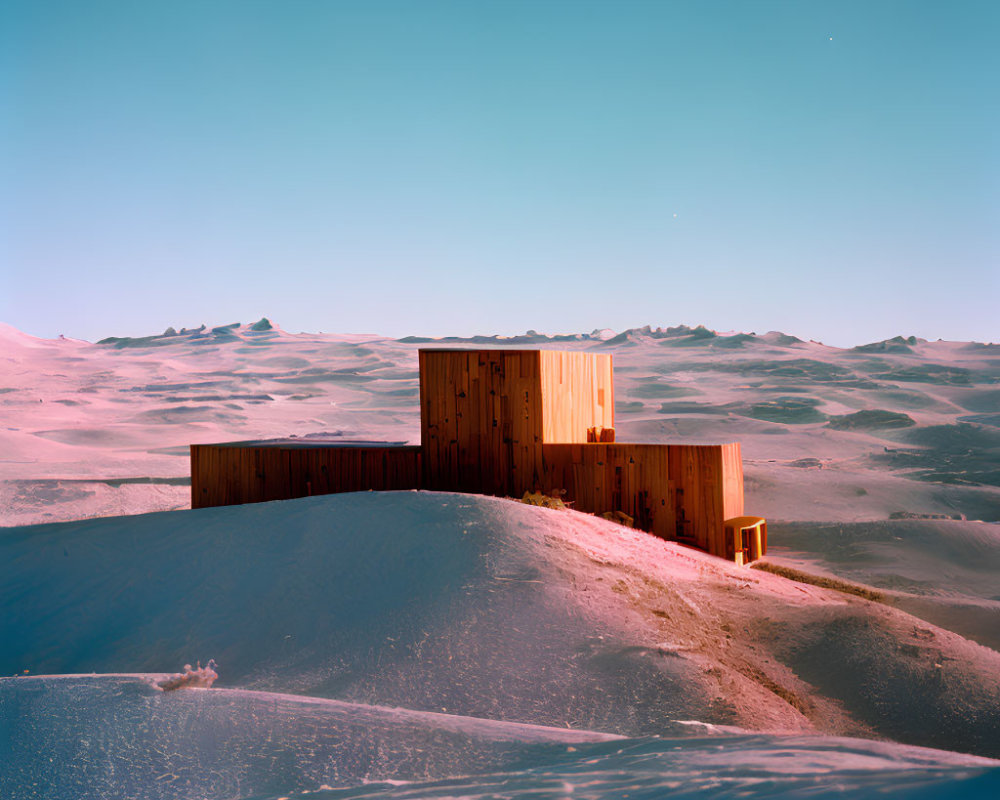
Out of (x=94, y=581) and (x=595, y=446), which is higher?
(x=595, y=446)

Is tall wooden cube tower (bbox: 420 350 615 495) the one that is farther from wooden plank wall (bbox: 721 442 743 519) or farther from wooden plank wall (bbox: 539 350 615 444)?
wooden plank wall (bbox: 721 442 743 519)

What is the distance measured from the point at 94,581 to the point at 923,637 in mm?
6256

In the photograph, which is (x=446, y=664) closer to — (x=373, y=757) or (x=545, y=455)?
(x=373, y=757)

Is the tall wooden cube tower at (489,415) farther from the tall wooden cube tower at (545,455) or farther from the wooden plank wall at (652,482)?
the wooden plank wall at (652,482)

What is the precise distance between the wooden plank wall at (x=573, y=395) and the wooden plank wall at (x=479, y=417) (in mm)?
182

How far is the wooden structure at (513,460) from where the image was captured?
25.8 ft

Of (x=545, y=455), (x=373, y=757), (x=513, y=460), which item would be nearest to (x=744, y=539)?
(x=545, y=455)

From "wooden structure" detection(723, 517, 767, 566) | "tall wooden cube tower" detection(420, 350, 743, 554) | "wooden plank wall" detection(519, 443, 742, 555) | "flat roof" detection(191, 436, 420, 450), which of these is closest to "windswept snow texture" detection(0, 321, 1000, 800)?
"wooden structure" detection(723, 517, 767, 566)

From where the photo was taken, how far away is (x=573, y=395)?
8969 mm

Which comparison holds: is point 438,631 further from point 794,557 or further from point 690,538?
point 794,557

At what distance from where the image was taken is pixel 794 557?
9.58m

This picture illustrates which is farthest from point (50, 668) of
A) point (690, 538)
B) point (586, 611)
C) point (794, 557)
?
point (794, 557)

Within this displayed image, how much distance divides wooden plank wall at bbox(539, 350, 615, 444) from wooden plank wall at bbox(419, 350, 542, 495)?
0.18 m

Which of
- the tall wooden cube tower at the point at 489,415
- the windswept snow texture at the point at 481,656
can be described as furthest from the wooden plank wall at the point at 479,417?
the windswept snow texture at the point at 481,656
